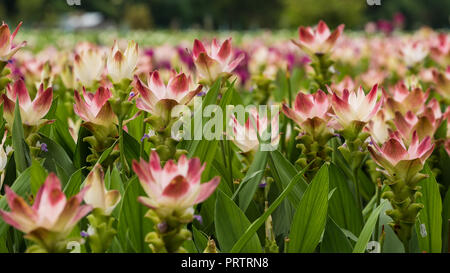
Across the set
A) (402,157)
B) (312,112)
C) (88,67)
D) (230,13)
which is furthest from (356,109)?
(230,13)

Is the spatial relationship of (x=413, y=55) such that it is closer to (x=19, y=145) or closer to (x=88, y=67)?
(x=88, y=67)

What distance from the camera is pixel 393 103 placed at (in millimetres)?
1999

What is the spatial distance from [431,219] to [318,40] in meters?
0.92

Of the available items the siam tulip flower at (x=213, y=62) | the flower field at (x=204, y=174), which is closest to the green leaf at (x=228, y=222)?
the flower field at (x=204, y=174)

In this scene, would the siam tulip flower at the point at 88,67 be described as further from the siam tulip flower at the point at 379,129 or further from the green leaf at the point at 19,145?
the siam tulip flower at the point at 379,129

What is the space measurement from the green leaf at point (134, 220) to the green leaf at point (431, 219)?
2.53ft

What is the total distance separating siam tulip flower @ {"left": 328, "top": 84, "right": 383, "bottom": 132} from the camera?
1481 mm

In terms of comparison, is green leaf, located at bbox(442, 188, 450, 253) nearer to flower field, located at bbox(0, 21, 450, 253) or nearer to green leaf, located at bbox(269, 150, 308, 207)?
flower field, located at bbox(0, 21, 450, 253)

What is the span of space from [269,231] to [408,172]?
1.22 feet

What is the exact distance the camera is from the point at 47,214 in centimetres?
94

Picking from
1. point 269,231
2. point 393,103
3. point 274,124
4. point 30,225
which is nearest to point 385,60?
point 393,103

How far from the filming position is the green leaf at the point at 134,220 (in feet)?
3.96

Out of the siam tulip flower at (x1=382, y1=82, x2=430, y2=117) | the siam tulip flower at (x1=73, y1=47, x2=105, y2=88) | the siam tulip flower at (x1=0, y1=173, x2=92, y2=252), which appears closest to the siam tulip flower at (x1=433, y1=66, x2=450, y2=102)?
the siam tulip flower at (x1=382, y1=82, x2=430, y2=117)
